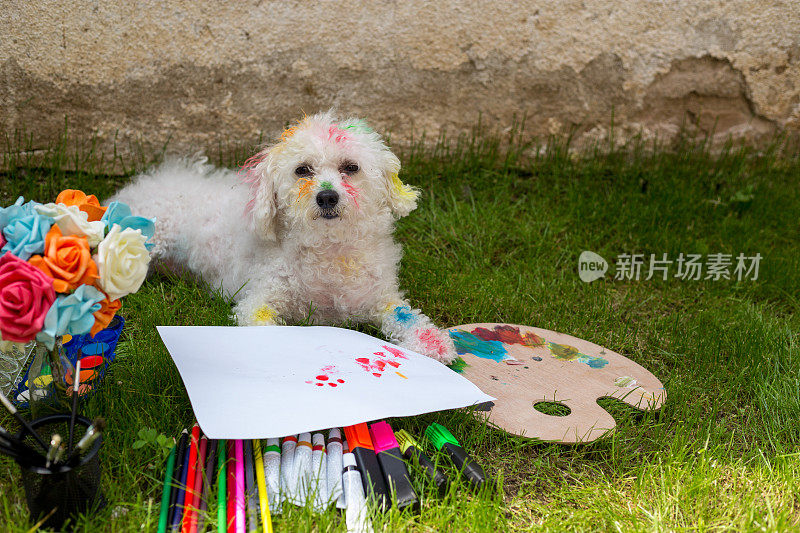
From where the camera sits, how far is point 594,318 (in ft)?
8.17

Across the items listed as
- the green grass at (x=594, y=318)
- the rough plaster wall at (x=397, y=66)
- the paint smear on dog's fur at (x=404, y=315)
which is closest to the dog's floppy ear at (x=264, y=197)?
the green grass at (x=594, y=318)

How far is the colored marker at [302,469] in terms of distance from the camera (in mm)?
1404

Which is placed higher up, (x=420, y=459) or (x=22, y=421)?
(x=22, y=421)

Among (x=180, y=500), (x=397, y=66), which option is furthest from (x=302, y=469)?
(x=397, y=66)

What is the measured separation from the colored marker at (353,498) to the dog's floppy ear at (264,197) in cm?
84

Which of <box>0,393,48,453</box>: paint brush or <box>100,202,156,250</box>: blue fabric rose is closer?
<box>0,393,48,453</box>: paint brush

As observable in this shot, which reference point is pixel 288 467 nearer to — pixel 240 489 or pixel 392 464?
pixel 240 489

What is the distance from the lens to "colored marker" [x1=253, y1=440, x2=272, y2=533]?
1305mm

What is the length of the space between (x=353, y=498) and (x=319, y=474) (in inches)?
3.6

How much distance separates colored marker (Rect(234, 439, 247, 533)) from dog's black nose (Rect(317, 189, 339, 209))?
734 mm

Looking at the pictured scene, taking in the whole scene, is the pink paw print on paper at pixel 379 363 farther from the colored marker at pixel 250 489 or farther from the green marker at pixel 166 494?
the green marker at pixel 166 494

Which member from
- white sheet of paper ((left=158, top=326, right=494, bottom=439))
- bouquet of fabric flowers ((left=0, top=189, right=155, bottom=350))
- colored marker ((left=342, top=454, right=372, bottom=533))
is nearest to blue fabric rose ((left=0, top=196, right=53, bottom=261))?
bouquet of fabric flowers ((left=0, top=189, right=155, bottom=350))

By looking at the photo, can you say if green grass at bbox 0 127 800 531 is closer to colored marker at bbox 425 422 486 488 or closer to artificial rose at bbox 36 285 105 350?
colored marker at bbox 425 422 486 488

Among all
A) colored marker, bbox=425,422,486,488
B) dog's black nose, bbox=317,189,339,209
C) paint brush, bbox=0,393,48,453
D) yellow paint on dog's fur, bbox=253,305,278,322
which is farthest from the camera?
yellow paint on dog's fur, bbox=253,305,278,322
